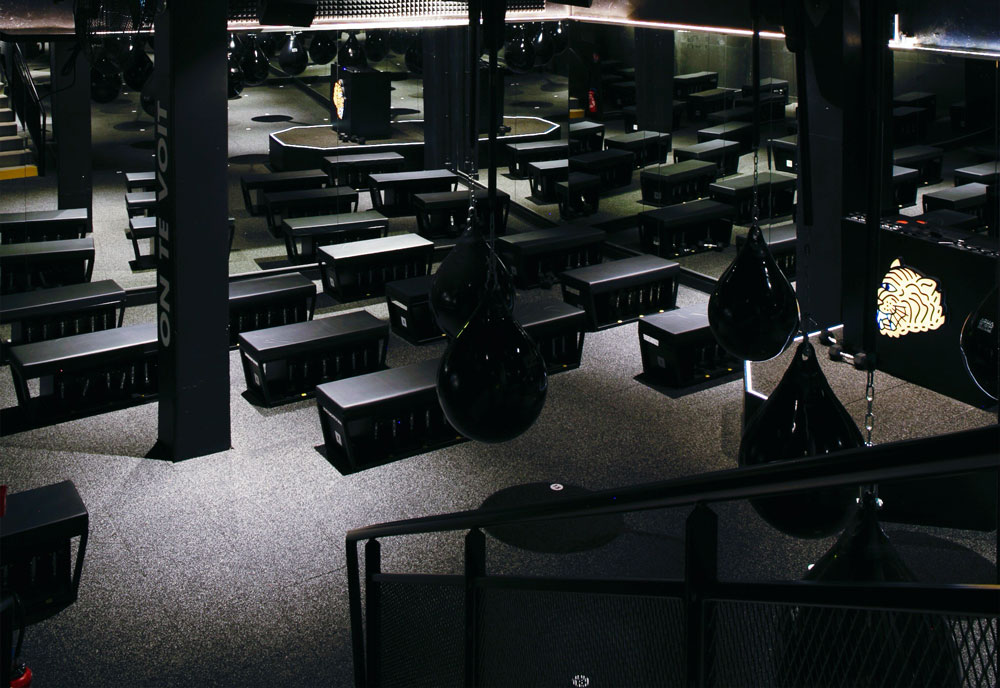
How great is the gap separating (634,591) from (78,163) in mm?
11881

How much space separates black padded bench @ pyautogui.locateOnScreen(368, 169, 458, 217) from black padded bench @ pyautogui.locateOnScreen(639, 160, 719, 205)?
2.63 m

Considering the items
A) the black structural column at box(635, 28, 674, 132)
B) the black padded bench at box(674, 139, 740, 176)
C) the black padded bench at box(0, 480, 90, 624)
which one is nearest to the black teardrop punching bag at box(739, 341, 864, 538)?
the black padded bench at box(0, 480, 90, 624)

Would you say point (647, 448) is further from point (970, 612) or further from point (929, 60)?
point (970, 612)

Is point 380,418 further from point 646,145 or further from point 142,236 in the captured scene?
point 646,145

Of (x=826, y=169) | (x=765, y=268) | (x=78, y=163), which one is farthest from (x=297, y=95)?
(x=765, y=268)

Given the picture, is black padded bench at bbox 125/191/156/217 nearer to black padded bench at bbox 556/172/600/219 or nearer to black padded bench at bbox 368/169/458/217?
black padded bench at bbox 368/169/458/217

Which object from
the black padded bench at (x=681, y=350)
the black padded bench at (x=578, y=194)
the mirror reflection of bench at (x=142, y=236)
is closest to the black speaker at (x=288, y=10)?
the black padded bench at (x=681, y=350)

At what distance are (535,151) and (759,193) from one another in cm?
361

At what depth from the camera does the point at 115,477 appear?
7.53 m

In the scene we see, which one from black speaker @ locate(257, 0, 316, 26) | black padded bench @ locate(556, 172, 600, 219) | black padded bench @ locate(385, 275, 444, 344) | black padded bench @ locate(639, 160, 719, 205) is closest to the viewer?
black speaker @ locate(257, 0, 316, 26)

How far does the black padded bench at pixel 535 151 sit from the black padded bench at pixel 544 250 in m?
2.49

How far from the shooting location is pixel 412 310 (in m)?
10.2

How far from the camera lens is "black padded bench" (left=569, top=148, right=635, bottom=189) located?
45.1 ft

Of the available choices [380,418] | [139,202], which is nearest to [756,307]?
[380,418]
